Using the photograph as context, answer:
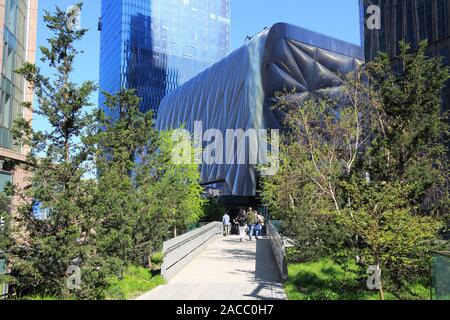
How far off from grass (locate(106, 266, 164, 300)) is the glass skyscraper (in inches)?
4086

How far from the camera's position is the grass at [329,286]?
9.55 meters

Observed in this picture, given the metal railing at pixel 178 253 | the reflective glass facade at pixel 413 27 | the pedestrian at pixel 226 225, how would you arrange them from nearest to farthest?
the metal railing at pixel 178 253
the reflective glass facade at pixel 413 27
the pedestrian at pixel 226 225

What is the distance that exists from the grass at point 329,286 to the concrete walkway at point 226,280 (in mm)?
375

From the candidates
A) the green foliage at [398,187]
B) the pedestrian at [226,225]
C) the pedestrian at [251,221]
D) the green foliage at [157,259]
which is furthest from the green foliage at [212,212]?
the green foliage at [398,187]

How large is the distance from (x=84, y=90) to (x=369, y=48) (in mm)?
26251

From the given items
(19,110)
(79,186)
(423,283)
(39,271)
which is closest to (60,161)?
(79,186)

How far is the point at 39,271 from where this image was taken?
8.64 m

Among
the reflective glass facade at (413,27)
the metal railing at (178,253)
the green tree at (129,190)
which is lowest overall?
the metal railing at (178,253)

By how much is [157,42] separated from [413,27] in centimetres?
10661

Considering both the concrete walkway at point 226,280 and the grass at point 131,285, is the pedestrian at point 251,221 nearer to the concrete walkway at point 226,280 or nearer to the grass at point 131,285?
the concrete walkway at point 226,280

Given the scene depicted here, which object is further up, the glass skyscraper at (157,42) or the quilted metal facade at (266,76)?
the glass skyscraper at (157,42)

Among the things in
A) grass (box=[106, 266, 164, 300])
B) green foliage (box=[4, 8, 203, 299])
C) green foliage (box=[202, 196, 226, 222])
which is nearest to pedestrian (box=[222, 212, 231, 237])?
green foliage (box=[202, 196, 226, 222])

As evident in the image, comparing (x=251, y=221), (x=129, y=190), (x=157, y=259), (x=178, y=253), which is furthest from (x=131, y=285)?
(x=251, y=221)

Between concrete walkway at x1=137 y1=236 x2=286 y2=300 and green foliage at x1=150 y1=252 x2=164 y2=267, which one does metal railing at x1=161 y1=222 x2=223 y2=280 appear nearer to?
concrete walkway at x1=137 y1=236 x2=286 y2=300
